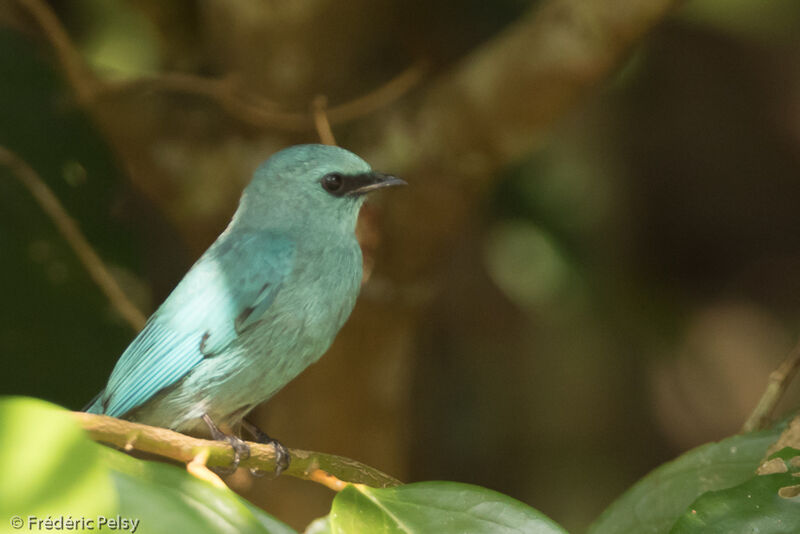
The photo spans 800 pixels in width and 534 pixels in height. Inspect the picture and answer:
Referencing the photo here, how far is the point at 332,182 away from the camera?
2.47 m

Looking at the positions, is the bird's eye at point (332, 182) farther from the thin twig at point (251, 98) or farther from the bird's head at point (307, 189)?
the thin twig at point (251, 98)

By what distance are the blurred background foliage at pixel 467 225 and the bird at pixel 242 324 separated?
2.00 feet

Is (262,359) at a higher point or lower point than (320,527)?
higher

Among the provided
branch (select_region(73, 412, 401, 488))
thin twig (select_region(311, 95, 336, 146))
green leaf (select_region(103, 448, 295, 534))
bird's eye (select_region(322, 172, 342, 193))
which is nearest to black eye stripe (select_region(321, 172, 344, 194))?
bird's eye (select_region(322, 172, 342, 193))

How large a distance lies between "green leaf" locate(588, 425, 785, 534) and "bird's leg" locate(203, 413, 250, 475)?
858 mm

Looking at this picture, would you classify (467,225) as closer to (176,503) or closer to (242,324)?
(242,324)

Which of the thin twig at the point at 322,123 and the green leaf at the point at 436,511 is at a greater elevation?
the thin twig at the point at 322,123

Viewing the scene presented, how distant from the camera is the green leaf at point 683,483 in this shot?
2.15 m

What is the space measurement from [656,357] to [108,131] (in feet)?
9.93

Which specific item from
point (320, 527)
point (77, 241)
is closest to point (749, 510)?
point (320, 527)

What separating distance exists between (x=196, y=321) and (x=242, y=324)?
111 millimetres

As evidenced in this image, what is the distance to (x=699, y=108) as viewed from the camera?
16.2 ft

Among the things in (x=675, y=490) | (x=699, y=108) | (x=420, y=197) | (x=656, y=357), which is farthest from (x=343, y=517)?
(x=699, y=108)

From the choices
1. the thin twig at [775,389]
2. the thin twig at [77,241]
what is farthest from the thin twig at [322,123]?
the thin twig at [775,389]
